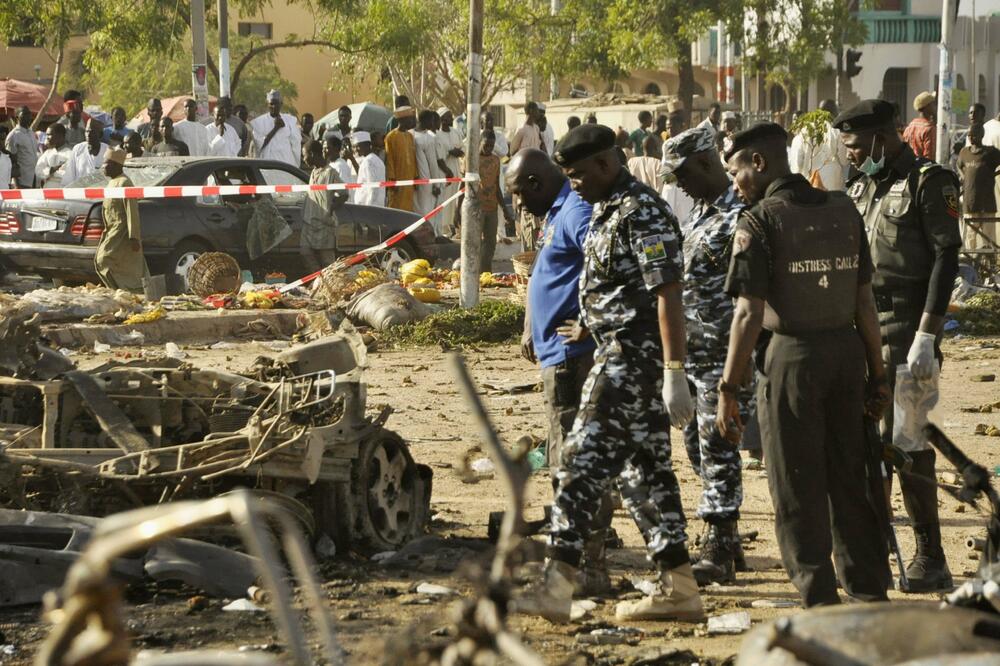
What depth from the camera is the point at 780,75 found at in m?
35.7

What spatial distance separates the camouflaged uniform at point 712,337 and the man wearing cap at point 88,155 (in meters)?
15.5

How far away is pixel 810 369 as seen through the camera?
212 inches

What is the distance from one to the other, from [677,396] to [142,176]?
12082mm

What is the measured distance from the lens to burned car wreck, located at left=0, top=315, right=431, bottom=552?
6.30 metres

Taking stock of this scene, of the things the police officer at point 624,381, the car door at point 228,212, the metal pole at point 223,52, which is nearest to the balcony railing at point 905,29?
the metal pole at point 223,52

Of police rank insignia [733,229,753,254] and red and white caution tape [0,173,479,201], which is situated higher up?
police rank insignia [733,229,753,254]

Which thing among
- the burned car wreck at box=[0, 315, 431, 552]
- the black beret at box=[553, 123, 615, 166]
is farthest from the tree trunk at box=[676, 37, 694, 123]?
the black beret at box=[553, 123, 615, 166]

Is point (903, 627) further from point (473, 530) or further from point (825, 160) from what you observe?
point (825, 160)

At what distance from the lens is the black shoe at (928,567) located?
640cm

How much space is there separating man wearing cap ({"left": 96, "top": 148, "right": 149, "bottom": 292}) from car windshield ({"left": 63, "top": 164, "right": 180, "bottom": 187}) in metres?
0.69

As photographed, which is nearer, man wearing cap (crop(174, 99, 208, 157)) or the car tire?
the car tire

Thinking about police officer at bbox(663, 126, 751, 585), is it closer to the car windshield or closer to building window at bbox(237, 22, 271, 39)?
the car windshield

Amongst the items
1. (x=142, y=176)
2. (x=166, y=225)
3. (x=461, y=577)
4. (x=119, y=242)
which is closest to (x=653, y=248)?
(x=461, y=577)

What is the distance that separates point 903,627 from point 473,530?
4814 millimetres
